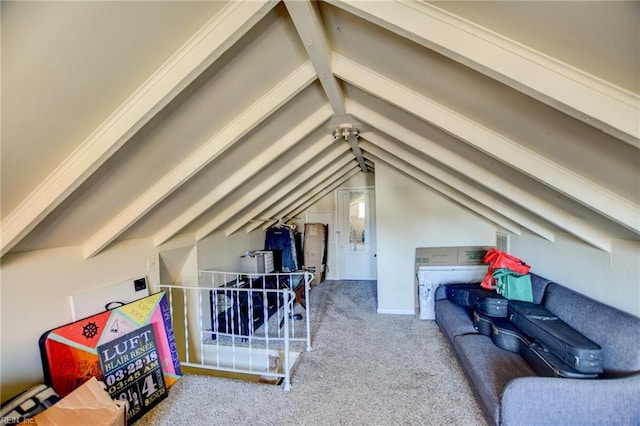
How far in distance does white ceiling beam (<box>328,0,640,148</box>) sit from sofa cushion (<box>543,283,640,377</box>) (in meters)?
1.46

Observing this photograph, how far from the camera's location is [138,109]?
4.34ft

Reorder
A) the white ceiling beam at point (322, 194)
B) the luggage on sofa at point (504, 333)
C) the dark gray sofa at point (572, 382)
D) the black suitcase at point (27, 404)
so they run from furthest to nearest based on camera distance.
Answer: the white ceiling beam at point (322, 194)
the luggage on sofa at point (504, 333)
the dark gray sofa at point (572, 382)
the black suitcase at point (27, 404)

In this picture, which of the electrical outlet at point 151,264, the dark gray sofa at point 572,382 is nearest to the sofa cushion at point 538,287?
the dark gray sofa at point 572,382

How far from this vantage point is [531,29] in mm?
954

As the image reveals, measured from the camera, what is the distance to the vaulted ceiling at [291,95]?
0.95 meters

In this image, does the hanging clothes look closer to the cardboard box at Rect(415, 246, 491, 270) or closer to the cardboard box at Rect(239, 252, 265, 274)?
the cardboard box at Rect(239, 252, 265, 274)

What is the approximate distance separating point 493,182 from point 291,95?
1.71 m

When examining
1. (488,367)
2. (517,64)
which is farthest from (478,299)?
(517,64)

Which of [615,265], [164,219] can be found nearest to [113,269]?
[164,219]

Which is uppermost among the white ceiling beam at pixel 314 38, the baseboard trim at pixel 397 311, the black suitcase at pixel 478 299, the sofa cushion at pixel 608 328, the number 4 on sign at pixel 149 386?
the white ceiling beam at pixel 314 38

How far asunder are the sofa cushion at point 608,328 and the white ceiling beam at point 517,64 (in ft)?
4.79

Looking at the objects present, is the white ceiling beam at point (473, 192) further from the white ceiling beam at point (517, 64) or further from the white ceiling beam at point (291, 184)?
the white ceiling beam at point (517, 64)

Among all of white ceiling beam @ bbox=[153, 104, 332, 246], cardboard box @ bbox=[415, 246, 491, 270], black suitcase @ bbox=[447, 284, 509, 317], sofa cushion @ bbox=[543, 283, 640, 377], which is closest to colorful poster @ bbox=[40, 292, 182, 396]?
white ceiling beam @ bbox=[153, 104, 332, 246]

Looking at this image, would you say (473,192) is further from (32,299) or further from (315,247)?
(315,247)
